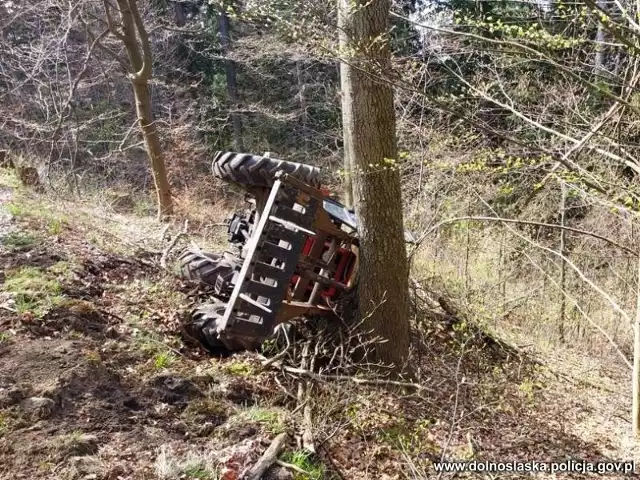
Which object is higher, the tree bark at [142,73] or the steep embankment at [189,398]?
the tree bark at [142,73]

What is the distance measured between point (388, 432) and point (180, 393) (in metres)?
1.62

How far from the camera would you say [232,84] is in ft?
64.5

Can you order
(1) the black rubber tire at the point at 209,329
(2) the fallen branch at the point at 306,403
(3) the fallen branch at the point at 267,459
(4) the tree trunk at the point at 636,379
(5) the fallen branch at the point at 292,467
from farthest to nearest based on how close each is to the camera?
(4) the tree trunk at the point at 636,379
(1) the black rubber tire at the point at 209,329
(2) the fallen branch at the point at 306,403
(5) the fallen branch at the point at 292,467
(3) the fallen branch at the point at 267,459

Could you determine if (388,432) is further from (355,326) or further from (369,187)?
(369,187)

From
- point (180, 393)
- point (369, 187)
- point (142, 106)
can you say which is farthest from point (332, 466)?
point (142, 106)

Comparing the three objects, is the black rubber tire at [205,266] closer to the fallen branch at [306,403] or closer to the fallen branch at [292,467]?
the fallen branch at [306,403]

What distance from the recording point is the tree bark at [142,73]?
32.3 ft

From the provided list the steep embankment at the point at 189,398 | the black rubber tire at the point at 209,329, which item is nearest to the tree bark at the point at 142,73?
the steep embankment at the point at 189,398

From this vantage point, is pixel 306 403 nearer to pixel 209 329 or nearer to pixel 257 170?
pixel 209 329

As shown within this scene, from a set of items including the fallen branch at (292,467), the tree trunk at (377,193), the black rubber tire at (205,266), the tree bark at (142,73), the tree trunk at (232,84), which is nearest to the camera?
the fallen branch at (292,467)

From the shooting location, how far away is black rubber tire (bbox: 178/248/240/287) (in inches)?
219

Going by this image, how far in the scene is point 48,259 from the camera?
5.26 metres

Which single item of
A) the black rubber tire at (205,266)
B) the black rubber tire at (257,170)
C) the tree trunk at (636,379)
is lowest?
the tree trunk at (636,379)

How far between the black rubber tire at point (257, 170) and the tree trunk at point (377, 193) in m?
0.52
